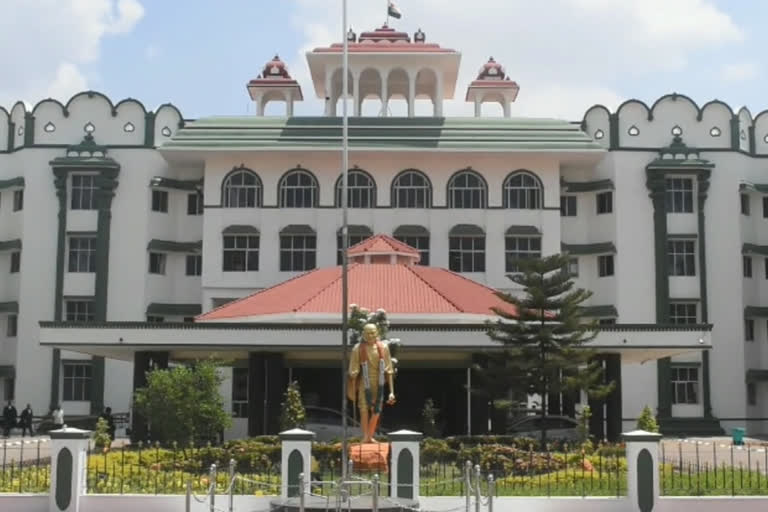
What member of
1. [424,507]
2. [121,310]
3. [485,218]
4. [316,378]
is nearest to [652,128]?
[485,218]

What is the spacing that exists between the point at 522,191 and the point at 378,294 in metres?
12.5

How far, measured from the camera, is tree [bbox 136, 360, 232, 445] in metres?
25.3

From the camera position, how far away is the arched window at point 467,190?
140 ft

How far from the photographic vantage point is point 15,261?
44.5 metres

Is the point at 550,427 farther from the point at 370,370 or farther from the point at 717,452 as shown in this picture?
the point at 370,370

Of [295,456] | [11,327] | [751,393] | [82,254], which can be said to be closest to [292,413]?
[295,456]

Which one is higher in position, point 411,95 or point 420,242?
point 411,95

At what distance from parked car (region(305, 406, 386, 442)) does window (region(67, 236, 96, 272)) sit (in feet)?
52.1

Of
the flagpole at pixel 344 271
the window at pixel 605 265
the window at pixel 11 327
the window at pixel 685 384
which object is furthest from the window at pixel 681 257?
the window at pixel 11 327

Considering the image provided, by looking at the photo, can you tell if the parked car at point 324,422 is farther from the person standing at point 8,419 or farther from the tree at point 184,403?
the person standing at point 8,419

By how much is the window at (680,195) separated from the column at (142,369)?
2141 cm

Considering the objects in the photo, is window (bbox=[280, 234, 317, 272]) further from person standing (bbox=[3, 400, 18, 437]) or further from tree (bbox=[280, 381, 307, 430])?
tree (bbox=[280, 381, 307, 430])

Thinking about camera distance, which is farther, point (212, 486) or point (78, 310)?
point (78, 310)

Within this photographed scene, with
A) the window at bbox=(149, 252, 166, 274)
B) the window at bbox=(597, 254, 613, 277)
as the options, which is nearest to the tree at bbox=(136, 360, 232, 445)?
the window at bbox=(149, 252, 166, 274)
